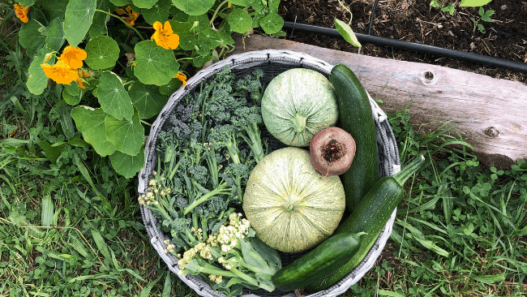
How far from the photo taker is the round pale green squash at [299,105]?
2068 millimetres

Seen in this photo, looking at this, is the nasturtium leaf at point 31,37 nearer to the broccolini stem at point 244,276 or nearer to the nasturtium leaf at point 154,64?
the nasturtium leaf at point 154,64

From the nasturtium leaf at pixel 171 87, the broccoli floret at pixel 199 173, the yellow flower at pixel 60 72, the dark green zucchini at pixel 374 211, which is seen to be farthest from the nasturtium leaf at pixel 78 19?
the dark green zucchini at pixel 374 211

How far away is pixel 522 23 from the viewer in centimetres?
260

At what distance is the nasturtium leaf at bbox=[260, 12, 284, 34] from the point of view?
2.17 m

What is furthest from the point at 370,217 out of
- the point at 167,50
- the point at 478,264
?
the point at 167,50

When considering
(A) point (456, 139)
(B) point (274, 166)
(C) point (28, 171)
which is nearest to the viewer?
(B) point (274, 166)

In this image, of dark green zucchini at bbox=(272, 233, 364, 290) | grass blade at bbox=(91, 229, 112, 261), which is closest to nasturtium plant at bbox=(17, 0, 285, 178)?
grass blade at bbox=(91, 229, 112, 261)

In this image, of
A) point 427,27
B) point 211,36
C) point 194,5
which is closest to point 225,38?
point 211,36

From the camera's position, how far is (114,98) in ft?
6.34

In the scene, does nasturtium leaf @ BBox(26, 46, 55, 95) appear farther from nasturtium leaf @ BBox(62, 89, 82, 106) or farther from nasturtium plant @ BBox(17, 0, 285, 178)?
nasturtium leaf @ BBox(62, 89, 82, 106)

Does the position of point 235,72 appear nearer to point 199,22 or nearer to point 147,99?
point 199,22

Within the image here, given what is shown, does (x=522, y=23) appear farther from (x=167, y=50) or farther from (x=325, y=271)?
(x=167, y=50)

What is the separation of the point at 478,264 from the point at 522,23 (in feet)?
5.17

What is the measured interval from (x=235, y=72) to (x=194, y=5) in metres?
0.56
